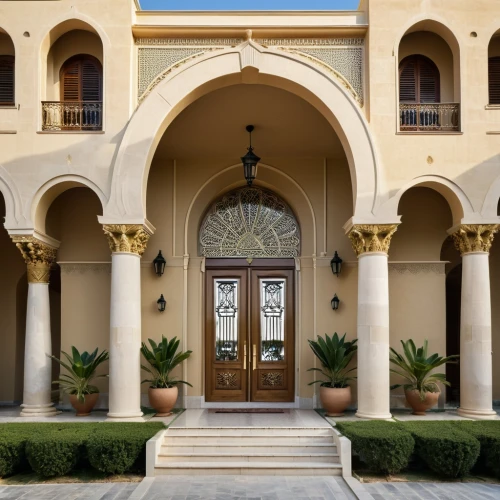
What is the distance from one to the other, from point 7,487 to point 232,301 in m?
7.01

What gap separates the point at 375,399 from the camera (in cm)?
1252

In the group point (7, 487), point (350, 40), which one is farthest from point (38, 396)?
point (350, 40)

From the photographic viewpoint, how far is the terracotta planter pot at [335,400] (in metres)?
13.5

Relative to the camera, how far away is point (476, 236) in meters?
13.1

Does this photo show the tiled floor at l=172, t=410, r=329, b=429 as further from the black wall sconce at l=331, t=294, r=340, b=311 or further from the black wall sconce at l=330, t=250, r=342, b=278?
the black wall sconce at l=330, t=250, r=342, b=278

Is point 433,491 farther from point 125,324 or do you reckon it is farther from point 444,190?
point 125,324

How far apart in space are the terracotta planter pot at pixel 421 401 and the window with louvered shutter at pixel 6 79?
9.75 meters

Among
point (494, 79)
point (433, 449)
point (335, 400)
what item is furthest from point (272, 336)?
point (494, 79)

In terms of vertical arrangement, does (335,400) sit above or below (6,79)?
below

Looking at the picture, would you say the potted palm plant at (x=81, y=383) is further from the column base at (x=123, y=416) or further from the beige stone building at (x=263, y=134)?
the column base at (x=123, y=416)

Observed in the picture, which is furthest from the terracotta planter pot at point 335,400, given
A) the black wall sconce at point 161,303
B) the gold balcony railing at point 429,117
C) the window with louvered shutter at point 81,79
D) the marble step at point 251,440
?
the window with louvered shutter at point 81,79

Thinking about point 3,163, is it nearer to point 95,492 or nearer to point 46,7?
point 46,7

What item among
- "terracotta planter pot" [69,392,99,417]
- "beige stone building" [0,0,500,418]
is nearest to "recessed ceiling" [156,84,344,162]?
"beige stone building" [0,0,500,418]

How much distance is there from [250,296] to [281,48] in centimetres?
559
